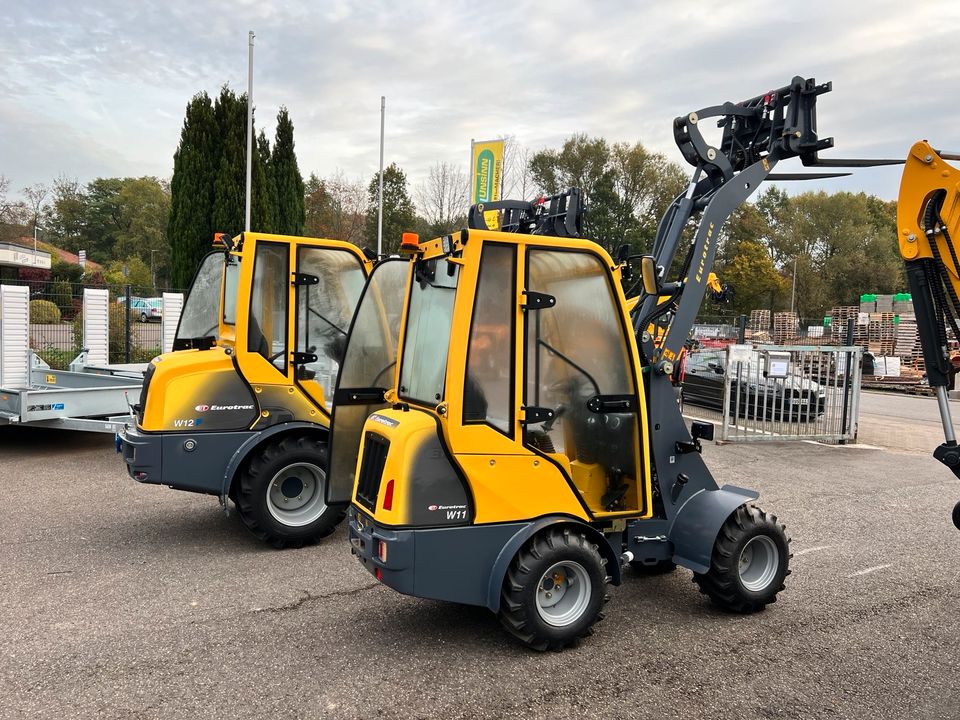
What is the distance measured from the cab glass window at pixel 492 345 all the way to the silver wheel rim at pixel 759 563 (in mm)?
1970

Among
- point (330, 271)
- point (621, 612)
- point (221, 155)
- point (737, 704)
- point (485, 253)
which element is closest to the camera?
point (737, 704)

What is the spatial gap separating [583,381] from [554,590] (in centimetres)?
118

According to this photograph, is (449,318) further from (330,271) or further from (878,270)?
(878,270)

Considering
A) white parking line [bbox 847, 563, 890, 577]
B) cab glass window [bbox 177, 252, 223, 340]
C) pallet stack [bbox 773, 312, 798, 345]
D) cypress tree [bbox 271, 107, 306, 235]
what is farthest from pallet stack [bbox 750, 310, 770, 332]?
cab glass window [bbox 177, 252, 223, 340]

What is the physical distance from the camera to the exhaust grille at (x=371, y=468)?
3.86 metres

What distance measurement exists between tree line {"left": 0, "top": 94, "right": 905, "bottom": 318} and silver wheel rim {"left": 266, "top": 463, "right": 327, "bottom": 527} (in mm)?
2960

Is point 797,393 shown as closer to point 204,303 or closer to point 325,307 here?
point 325,307

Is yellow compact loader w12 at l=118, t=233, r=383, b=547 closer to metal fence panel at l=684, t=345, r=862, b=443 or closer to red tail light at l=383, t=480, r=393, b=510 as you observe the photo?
red tail light at l=383, t=480, r=393, b=510

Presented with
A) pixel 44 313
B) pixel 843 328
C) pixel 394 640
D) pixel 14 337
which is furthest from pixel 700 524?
pixel 843 328

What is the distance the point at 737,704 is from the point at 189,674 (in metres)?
2.75

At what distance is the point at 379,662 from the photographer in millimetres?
3840

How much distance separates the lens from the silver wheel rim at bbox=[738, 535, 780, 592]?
15.1 ft

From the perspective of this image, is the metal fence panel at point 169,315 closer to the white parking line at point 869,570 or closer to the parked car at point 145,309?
the parked car at point 145,309

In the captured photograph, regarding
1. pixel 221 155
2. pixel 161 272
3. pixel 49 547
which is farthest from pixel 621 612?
pixel 161 272
